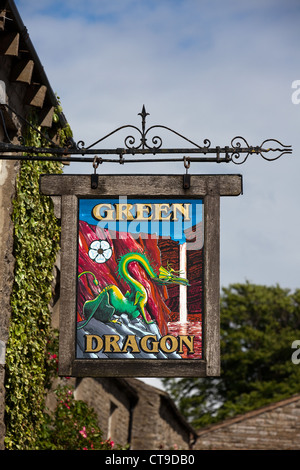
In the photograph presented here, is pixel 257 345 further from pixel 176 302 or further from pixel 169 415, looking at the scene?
pixel 176 302

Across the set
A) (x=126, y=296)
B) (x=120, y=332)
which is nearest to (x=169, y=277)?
(x=126, y=296)

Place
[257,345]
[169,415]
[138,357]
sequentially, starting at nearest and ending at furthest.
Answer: [138,357] < [169,415] < [257,345]

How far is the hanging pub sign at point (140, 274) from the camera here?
642cm

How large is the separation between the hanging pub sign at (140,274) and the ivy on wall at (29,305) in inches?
117

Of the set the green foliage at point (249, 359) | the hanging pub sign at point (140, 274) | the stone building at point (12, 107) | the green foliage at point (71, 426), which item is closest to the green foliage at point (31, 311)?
the stone building at point (12, 107)

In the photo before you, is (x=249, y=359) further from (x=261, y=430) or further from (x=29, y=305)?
(x=29, y=305)

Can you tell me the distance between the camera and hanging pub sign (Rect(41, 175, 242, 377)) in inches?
253

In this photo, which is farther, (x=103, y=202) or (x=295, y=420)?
(x=295, y=420)

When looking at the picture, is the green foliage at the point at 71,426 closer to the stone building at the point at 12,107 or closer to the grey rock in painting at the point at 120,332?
the stone building at the point at 12,107

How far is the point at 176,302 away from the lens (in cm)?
658

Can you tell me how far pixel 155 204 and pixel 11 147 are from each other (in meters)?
1.35

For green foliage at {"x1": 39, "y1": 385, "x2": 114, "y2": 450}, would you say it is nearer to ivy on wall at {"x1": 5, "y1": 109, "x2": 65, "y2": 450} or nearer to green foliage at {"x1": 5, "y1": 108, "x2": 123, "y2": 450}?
green foliage at {"x1": 5, "y1": 108, "x2": 123, "y2": 450}

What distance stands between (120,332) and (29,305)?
144 inches
